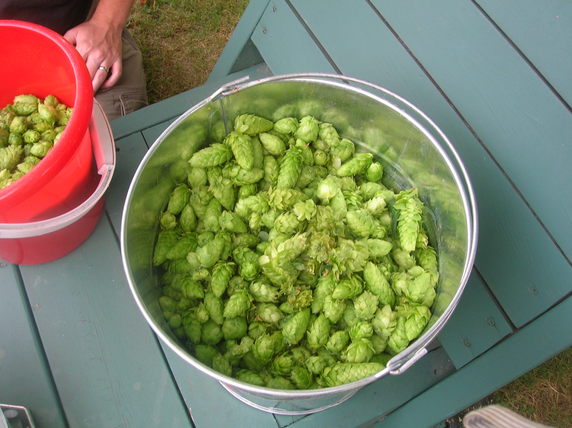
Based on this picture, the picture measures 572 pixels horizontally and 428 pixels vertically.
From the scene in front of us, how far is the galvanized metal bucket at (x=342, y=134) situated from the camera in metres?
1.04

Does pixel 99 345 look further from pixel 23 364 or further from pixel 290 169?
pixel 290 169

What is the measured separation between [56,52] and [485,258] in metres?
1.18

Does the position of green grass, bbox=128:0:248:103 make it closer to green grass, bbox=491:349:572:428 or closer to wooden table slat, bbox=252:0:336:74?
wooden table slat, bbox=252:0:336:74

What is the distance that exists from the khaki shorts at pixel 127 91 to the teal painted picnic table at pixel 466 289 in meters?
0.38

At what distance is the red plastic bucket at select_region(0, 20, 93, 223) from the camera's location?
40.2 inches

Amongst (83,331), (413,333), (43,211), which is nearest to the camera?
(413,333)

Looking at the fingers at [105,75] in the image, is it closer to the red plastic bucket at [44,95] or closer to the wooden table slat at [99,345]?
the red plastic bucket at [44,95]

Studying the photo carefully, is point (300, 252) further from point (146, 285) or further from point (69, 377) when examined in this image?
point (69, 377)

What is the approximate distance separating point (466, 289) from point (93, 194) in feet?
3.19

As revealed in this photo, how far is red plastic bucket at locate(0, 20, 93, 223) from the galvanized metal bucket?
183mm

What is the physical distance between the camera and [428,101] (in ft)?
4.27

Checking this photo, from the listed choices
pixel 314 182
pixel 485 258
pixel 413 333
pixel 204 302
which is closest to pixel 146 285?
pixel 204 302

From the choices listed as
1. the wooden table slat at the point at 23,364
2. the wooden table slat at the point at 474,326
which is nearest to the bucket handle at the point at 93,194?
the wooden table slat at the point at 23,364

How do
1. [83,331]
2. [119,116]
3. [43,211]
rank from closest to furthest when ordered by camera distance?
[43,211] < [83,331] < [119,116]
